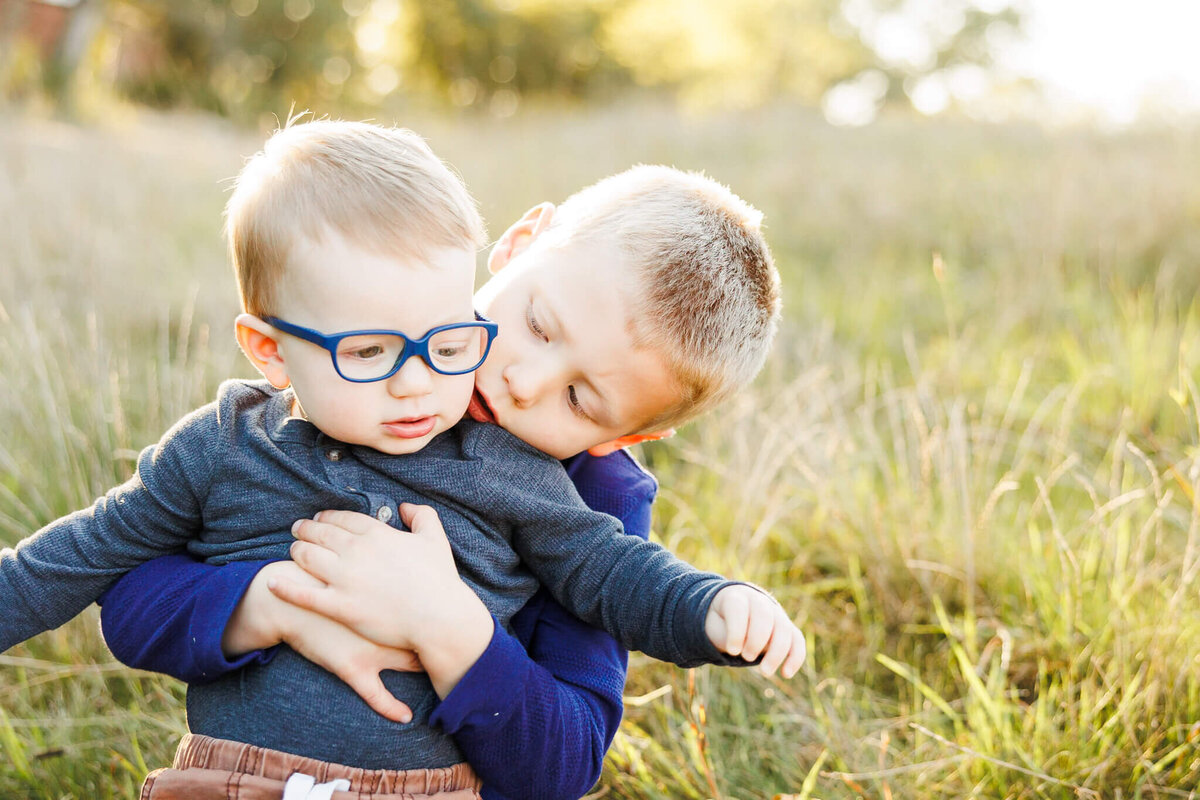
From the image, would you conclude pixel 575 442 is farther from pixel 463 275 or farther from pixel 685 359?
pixel 463 275

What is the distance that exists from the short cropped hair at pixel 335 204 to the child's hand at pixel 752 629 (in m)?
0.71

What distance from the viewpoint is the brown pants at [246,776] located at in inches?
56.7

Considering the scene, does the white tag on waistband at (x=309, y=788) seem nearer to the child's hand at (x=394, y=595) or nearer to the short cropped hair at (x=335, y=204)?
the child's hand at (x=394, y=595)

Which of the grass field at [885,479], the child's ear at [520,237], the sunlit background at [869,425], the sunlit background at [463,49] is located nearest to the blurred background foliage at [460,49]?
the sunlit background at [463,49]

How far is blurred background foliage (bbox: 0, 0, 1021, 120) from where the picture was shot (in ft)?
70.1

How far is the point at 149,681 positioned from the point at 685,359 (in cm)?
176

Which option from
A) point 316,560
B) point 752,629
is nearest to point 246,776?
point 316,560

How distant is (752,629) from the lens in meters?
1.45

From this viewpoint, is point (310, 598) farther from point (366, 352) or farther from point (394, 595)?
point (366, 352)

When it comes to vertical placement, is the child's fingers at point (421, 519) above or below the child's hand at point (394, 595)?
above

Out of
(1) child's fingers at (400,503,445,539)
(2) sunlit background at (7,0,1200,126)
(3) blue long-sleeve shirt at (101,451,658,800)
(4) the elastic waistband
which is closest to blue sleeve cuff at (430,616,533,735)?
(3) blue long-sleeve shirt at (101,451,658,800)

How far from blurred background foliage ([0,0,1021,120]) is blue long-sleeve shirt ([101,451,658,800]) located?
18.0 metres

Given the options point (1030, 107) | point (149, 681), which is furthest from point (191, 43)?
point (149, 681)

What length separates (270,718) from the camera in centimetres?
150
